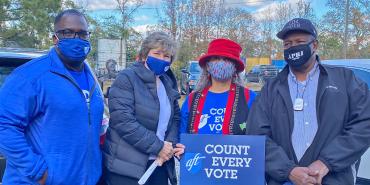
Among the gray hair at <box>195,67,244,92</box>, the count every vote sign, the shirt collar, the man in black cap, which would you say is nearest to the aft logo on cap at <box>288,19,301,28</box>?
the man in black cap

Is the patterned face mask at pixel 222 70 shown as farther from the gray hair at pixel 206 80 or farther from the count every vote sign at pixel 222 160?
the count every vote sign at pixel 222 160

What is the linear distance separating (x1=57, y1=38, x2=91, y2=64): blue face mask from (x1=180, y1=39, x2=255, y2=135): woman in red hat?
1.04 m

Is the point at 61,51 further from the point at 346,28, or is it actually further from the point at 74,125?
the point at 346,28

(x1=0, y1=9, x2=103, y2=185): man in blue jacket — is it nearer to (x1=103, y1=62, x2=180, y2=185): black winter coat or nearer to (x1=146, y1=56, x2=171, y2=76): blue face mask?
(x1=103, y1=62, x2=180, y2=185): black winter coat

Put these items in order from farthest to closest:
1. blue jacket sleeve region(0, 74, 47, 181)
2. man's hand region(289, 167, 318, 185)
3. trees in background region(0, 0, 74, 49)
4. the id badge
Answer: trees in background region(0, 0, 74, 49) < the id badge < man's hand region(289, 167, 318, 185) < blue jacket sleeve region(0, 74, 47, 181)

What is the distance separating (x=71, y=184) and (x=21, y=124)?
0.50 m

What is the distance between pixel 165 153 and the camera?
3361mm

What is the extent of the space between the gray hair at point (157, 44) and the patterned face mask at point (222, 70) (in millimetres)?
346

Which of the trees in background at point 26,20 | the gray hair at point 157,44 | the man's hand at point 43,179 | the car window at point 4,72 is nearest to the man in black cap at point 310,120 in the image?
the gray hair at point 157,44

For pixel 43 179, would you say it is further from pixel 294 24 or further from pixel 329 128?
pixel 294 24

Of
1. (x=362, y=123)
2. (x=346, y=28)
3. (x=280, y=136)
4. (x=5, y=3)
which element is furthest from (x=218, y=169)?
(x=346, y=28)

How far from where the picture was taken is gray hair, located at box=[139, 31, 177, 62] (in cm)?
350

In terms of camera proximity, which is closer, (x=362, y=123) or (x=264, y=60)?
(x=362, y=123)

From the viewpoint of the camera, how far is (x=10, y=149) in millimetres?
2689
